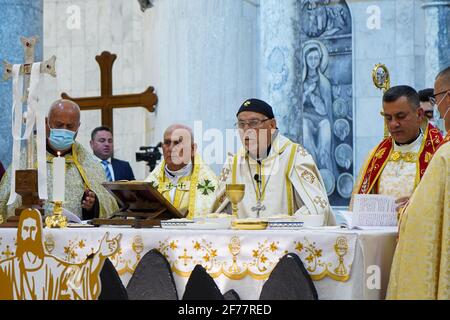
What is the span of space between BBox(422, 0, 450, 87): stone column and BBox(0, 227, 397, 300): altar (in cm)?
801

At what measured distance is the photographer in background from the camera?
10344mm

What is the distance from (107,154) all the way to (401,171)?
14.0ft

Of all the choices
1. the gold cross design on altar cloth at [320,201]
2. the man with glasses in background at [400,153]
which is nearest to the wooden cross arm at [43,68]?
the gold cross design on altar cloth at [320,201]

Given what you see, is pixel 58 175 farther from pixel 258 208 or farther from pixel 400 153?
pixel 400 153

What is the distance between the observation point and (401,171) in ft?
23.1

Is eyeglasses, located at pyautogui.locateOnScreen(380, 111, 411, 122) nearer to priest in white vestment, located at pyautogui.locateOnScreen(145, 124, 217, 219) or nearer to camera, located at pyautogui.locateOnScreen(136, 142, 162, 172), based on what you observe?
priest in white vestment, located at pyautogui.locateOnScreen(145, 124, 217, 219)

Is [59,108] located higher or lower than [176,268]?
higher

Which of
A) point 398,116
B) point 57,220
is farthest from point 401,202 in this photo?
point 57,220

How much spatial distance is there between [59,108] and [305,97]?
25.8ft

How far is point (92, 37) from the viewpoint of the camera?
15.2m

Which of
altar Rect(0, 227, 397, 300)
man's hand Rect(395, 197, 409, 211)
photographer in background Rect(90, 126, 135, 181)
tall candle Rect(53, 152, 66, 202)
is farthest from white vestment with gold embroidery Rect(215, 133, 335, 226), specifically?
photographer in background Rect(90, 126, 135, 181)

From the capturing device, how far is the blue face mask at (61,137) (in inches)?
290
